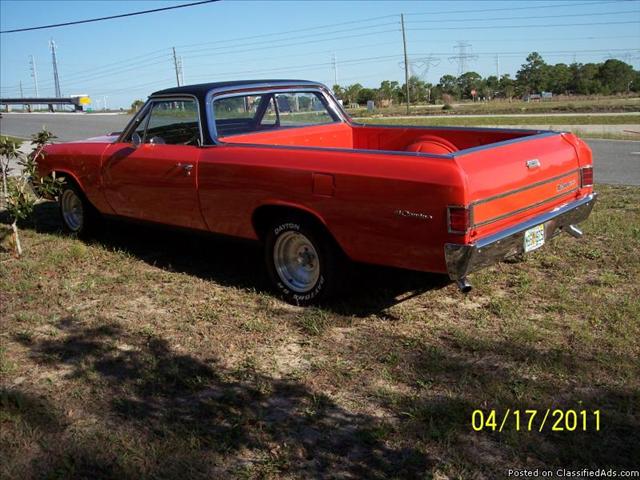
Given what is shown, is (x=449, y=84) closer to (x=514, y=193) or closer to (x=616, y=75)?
(x=616, y=75)

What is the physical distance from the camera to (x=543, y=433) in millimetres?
3018

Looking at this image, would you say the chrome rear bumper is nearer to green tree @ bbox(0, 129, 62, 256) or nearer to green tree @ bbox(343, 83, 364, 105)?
green tree @ bbox(0, 129, 62, 256)

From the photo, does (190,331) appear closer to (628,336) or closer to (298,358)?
(298,358)

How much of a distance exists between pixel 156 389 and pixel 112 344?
80 cm

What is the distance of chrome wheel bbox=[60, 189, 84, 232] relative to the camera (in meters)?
7.13

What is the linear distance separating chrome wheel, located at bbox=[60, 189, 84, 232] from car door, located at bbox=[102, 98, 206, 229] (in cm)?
95

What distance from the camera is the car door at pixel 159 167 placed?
17.9 feet

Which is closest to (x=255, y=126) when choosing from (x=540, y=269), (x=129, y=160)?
(x=129, y=160)

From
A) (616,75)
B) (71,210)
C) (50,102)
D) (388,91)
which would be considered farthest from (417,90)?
(71,210)

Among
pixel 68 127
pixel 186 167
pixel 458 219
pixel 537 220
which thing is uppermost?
pixel 68 127

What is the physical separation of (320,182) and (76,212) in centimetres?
387

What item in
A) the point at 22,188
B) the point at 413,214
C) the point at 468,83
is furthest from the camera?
the point at 468,83

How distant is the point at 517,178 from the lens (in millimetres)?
4230

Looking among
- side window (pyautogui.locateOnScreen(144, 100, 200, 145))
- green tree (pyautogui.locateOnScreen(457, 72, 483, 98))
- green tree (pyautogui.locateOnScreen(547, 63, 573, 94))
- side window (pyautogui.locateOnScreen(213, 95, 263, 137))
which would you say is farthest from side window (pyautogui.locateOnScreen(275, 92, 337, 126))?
green tree (pyautogui.locateOnScreen(457, 72, 483, 98))
